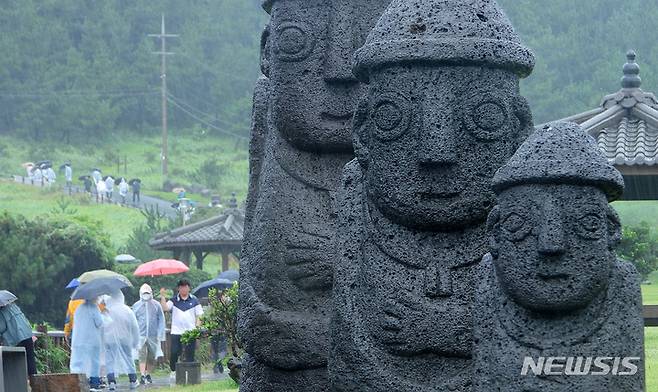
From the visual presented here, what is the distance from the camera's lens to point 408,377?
204 inches

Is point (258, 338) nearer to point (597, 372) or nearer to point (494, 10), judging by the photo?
point (494, 10)

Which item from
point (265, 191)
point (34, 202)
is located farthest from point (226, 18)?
point (265, 191)

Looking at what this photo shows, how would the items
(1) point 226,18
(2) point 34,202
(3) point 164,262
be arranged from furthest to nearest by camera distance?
(1) point 226,18, (2) point 34,202, (3) point 164,262

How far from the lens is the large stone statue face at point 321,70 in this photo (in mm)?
6508

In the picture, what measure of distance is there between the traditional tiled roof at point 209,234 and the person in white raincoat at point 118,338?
48.2ft

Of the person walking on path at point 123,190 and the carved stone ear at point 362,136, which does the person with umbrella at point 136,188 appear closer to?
the person walking on path at point 123,190

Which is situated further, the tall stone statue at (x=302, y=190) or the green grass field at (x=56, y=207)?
the green grass field at (x=56, y=207)

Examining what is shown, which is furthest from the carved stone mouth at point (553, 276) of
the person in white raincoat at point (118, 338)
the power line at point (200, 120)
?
the power line at point (200, 120)

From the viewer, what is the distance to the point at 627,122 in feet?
45.0

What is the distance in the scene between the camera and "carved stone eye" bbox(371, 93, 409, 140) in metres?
5.24

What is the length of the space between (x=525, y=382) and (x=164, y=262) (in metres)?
21.5

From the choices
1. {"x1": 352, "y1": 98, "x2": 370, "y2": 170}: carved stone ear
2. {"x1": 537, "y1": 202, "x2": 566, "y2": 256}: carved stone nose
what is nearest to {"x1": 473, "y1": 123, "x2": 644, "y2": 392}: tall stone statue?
{"x1": 537, "y1": 202, "x2": 566, "y2": 256}: carved stone nose

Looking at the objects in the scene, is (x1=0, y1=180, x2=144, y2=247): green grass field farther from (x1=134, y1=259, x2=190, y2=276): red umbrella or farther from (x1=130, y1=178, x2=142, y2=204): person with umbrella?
(x1=134, y1=259, x2=190, y2=276): red umbrella

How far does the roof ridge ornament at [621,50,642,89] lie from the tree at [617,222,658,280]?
5782 millimetres
